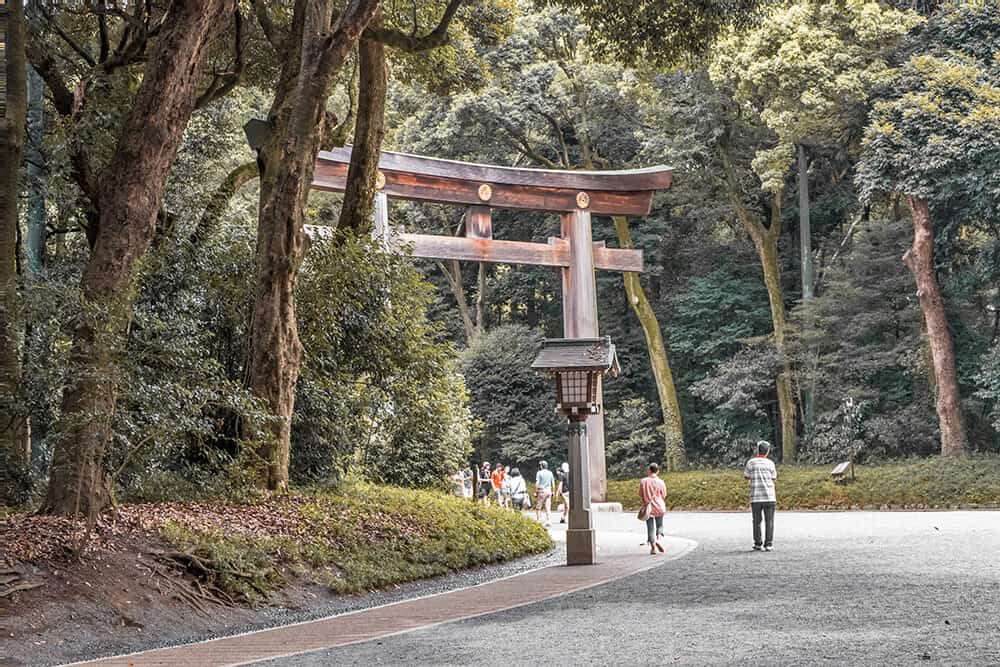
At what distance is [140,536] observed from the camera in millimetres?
10430

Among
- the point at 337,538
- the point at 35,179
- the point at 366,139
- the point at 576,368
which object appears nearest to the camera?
the point at 337,538

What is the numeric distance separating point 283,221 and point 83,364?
4.53m

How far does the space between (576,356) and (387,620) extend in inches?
219

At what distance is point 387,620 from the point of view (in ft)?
31.9

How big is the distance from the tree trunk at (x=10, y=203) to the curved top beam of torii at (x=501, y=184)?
33.6ft

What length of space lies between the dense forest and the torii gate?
1.72 meters

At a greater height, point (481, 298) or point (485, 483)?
point (481, 298)

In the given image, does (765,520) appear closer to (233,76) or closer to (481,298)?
(233,76)

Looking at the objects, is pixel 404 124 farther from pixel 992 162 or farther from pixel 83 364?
pixel 83 364

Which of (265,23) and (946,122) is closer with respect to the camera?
(265,23)

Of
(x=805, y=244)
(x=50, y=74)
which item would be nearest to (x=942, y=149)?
(x=805, y=244)

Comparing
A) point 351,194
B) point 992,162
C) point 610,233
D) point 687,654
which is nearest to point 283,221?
point 351,194

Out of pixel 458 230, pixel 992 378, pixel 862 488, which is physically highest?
pixel 458 230

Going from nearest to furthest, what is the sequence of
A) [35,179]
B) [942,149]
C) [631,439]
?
[35,179] < [942,149] < [631,439]
